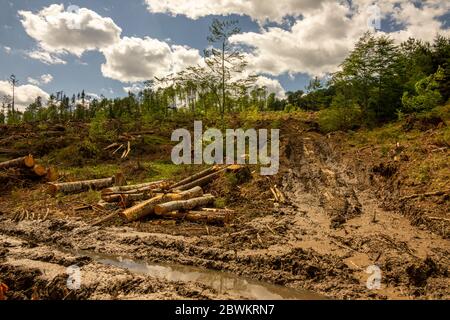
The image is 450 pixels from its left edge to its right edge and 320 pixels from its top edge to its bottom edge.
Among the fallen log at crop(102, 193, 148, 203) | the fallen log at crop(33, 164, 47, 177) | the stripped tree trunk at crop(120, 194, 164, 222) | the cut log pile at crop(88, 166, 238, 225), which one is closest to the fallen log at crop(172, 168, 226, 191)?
the cut log pile at crop(88, 166, 238, 225)

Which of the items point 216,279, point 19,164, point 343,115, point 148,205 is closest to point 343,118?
point 343,115

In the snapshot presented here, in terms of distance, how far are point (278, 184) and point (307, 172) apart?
257 cm

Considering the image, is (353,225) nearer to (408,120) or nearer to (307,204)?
(307,204)

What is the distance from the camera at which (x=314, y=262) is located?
699 centimetres

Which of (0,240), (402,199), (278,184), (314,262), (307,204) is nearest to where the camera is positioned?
(314,262)

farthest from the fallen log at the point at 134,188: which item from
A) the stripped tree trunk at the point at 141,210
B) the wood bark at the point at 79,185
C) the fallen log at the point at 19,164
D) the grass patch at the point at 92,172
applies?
the fallen log at the point at 19,164

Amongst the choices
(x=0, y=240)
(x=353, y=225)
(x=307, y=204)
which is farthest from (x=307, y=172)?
(x=0, y=240)

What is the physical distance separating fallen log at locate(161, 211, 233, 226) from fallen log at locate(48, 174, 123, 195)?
14.6 ft

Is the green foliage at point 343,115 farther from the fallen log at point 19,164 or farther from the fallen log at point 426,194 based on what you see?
the fallen log at point 19,164

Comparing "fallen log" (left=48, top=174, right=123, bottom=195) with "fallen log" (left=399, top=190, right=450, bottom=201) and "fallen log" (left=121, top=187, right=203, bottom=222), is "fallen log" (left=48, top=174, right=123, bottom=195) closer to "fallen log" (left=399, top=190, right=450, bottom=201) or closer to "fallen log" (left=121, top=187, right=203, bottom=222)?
"fallen log" (left=121, top=187, right=203, bottom=222)

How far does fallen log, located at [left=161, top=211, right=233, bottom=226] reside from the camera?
9859 mm

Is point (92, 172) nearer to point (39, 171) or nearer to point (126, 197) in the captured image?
point (39, 171)

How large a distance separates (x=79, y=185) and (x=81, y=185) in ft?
0.25

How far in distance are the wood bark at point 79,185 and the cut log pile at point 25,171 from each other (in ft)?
6.79
